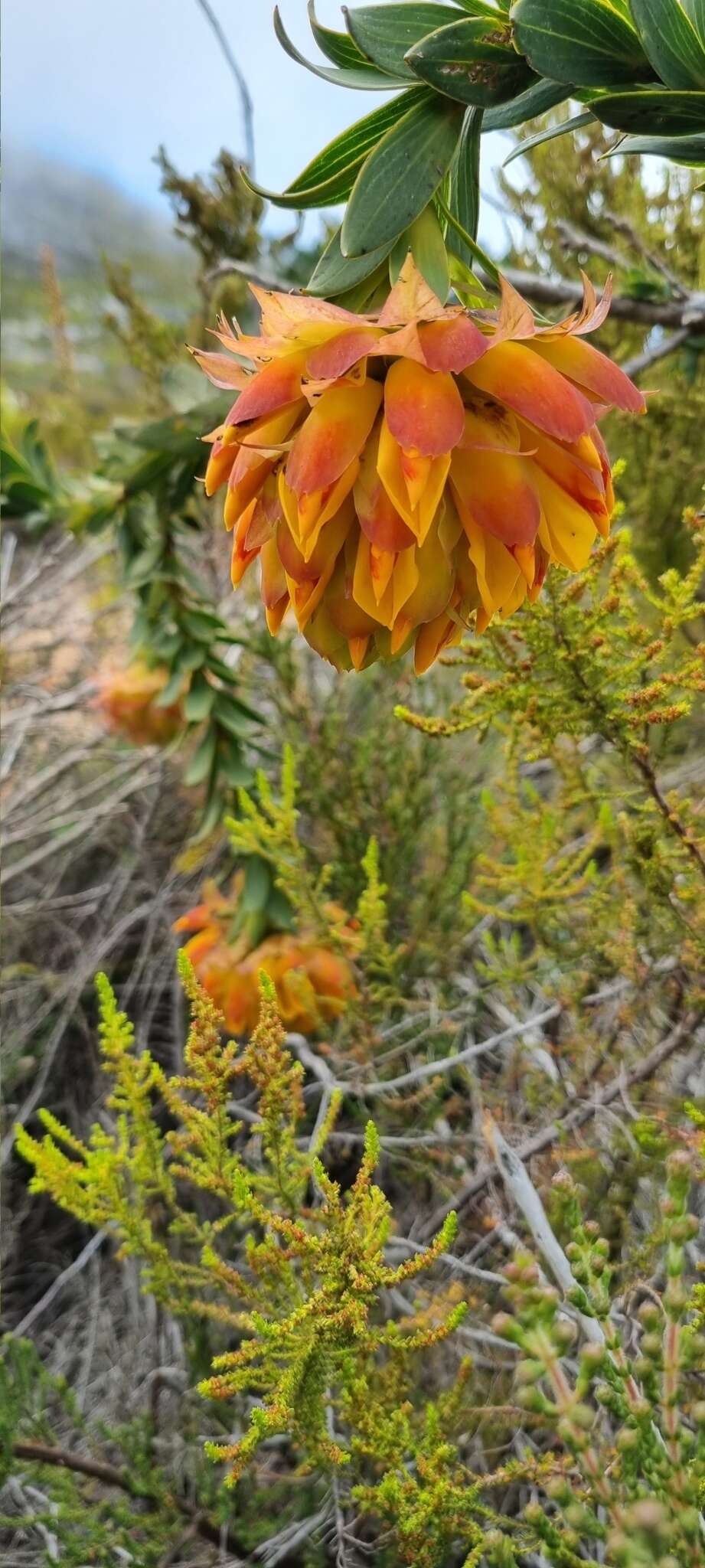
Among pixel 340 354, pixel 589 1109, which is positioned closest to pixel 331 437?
pixel 340 354

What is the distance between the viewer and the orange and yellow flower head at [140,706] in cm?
132

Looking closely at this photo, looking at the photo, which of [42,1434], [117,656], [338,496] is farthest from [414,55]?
[117,656]

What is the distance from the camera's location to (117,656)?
1.91 meters

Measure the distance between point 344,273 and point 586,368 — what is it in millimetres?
133

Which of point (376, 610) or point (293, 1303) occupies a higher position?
point (376, 610)

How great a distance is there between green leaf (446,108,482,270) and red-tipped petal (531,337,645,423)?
11 cm

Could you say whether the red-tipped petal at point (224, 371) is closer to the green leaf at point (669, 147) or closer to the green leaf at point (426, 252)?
the green leaf at point (426, 252)

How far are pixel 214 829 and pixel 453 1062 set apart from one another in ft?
1.62

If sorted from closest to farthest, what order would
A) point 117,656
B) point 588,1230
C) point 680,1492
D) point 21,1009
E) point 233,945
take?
point 680,1492 < point 588,1230 < point 233,945 < point 21,1009 < point 117,656

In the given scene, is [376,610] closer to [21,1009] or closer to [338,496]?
[338,496]

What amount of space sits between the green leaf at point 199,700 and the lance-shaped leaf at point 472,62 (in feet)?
2.33

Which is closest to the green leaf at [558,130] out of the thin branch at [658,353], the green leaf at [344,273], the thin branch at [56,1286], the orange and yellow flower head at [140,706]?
the green leaf at [344,273]

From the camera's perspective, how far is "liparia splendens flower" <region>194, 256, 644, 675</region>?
0.40 m

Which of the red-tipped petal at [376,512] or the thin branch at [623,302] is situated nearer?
the red-tipped petal at [376,512]
